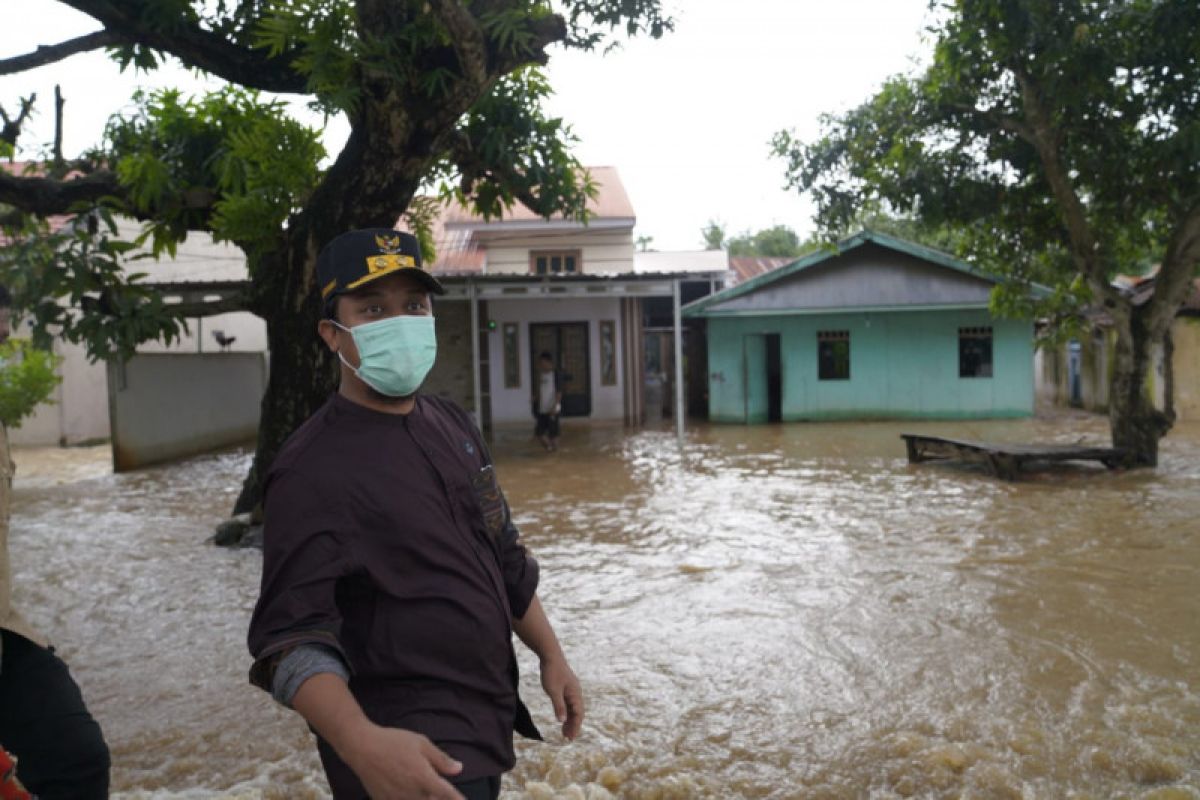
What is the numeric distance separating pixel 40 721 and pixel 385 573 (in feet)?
4.12

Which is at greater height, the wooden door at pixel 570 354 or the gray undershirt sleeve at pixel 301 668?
the wooden door at pixel 570 354

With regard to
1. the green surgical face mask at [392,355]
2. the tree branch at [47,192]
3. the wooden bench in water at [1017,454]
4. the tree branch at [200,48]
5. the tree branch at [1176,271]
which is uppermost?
the tree branch at [200,48]

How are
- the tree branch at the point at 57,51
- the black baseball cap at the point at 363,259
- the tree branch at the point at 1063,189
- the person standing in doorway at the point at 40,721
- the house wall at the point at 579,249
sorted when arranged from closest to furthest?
the black baseball cap at the point at 363,259, the person standing in doorway at the point at 40,721, the tree branch at the point at 57,51, the tree branch at the point at 1063,189, the house wall at the point at 579,249

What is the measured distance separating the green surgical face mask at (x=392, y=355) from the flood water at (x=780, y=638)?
7.35 ft

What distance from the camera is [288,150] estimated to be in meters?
6.84

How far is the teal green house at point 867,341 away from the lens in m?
19.1

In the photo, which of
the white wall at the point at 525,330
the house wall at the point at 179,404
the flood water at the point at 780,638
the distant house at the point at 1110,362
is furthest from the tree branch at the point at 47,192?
the distant house at the point at 1110,362

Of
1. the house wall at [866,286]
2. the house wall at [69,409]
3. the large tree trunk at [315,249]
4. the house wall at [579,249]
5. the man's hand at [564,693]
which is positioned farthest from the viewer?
the house wall at [579,249]

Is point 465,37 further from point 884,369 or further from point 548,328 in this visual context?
point 884,369

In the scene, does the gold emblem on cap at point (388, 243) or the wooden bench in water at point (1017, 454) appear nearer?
the gold emblem on cap at point (388, 243)

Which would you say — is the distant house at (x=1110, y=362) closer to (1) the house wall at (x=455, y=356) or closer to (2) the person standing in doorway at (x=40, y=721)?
(1) the house wall at (x=455, y=356)

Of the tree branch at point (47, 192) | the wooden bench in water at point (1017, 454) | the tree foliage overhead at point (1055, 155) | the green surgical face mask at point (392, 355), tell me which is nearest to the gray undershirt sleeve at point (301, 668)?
the green surgical face mask at point (392, 355)

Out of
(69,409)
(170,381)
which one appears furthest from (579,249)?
(69,409)

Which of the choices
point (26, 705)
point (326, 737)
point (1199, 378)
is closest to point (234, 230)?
point (26, 705)
